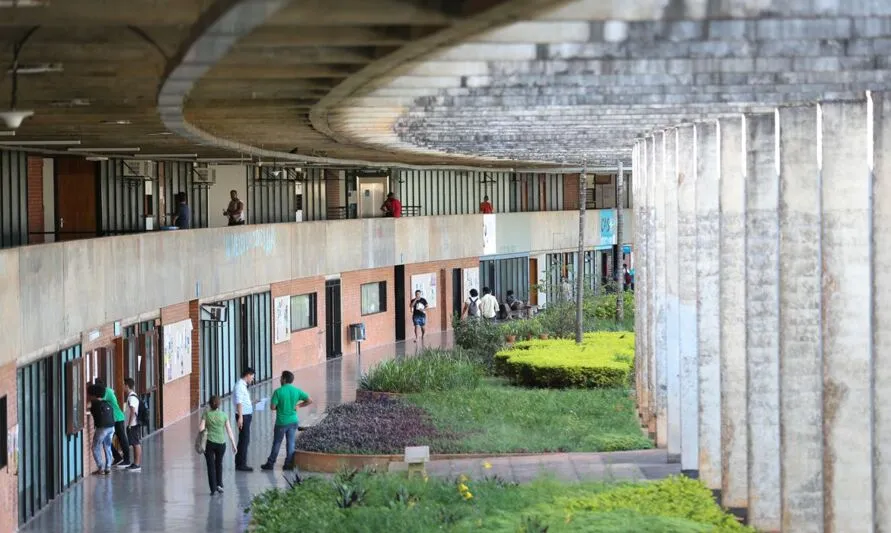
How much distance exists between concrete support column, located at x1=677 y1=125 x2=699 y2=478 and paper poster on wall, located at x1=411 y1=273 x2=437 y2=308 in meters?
27.5

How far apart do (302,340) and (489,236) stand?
1287 cm

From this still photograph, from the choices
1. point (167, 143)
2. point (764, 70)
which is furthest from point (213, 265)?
point (764, 70)

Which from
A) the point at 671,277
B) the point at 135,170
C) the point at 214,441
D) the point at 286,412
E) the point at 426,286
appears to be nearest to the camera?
the point at 214,441

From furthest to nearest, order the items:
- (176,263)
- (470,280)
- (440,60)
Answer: (470,280), (176,263), (440,60)

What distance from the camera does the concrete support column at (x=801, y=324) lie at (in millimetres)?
15656

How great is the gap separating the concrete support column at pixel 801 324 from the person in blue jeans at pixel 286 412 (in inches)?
329

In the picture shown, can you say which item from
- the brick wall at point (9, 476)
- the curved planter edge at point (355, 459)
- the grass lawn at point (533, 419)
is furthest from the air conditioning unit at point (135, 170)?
the brick wall at point (9, 476)

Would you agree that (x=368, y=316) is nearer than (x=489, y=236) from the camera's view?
Yes

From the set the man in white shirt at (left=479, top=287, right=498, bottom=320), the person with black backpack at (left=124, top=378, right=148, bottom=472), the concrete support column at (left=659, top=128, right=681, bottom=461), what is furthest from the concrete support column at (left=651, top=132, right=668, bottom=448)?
the man in white shirt at (left=479, top=287, right=498, bottom=320)

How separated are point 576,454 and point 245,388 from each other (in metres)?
4.69

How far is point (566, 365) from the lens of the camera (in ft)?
97.2

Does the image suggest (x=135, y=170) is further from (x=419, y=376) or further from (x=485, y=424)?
(x=485, y=424)

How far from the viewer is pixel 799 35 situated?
36.1 ft

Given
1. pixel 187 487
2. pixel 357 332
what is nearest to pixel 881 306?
pixel 187 487
